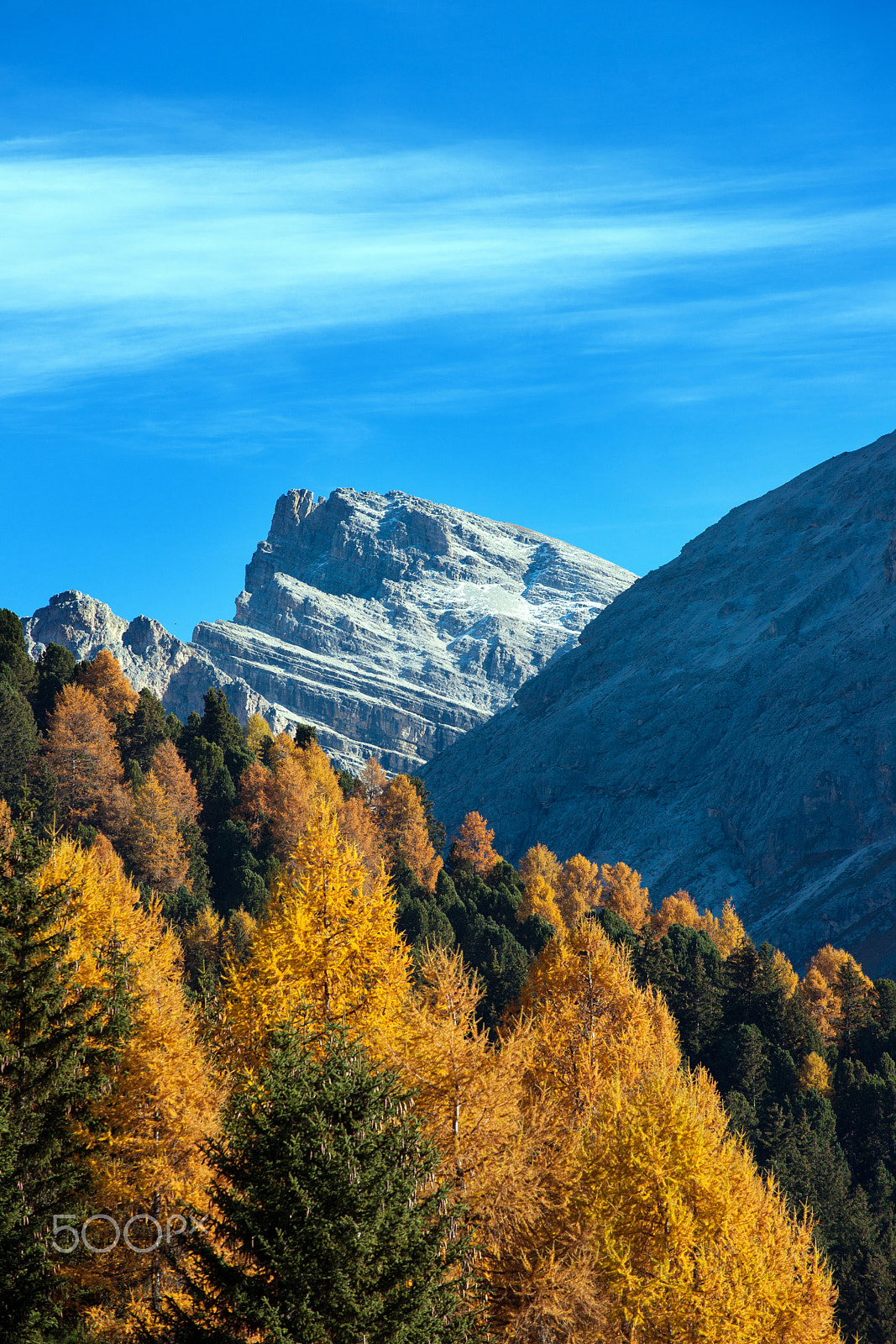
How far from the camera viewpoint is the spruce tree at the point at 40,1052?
24359mm

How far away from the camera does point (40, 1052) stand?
85.5ft

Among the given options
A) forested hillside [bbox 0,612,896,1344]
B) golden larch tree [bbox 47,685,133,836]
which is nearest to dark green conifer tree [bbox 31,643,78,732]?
golden larch tree [bbox 47,685,133,836]

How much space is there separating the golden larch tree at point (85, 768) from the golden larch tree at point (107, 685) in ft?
34.3

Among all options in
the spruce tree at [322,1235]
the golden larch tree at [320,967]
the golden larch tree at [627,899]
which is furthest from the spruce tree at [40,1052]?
the golden larch tree at [627,899]

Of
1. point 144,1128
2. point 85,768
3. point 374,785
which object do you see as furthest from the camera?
point 374,785

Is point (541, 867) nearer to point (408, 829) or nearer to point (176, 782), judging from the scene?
point (408, 829)

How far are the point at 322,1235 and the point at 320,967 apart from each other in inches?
575

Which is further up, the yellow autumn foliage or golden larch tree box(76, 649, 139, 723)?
golden larch tree box(76, 649, 139, 723)

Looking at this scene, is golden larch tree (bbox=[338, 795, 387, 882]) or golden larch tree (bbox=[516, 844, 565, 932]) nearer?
golden larch tree (bbox=[338, 795, 387, 882])

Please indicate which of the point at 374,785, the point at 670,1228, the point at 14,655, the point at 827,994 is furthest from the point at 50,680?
the point at 670,1228

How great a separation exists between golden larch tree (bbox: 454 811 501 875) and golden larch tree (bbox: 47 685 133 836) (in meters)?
43.5

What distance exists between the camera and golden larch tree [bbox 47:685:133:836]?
276 feet

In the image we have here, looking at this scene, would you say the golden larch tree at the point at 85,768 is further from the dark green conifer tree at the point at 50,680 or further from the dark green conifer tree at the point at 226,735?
the dark green conifer tree at the point at 226,735
